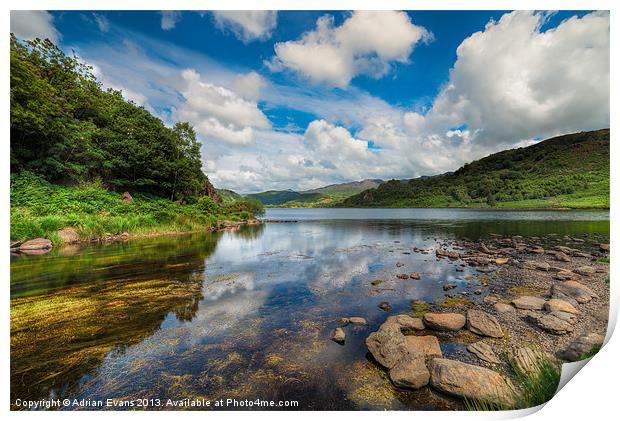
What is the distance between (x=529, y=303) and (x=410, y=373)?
538 centimetres

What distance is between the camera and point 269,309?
7.04 meters

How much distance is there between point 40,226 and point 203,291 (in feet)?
46.2

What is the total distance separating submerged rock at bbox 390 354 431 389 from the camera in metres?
3.71

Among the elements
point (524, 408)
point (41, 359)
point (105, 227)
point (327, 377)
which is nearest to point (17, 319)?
point (41, 359)

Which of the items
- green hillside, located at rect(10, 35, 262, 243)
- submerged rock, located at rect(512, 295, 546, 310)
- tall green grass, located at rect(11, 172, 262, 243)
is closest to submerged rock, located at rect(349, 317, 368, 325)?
submerged rock, located at rect(512, 295, 546, 310)

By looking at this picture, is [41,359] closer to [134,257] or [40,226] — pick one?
[134,257]

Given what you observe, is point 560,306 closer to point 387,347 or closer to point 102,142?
point 387,347

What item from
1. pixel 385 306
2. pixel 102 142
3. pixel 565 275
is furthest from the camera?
pixel 102 142

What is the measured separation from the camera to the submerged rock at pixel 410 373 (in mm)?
3715

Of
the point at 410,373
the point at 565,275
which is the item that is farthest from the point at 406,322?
the point at 565,275

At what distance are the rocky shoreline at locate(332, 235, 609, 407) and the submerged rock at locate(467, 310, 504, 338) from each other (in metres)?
0.02

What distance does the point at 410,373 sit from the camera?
383cm

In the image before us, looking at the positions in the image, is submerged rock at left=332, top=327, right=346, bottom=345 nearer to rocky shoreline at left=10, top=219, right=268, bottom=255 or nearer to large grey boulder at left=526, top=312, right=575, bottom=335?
large grey boulder at left=526, top=312, right=575, bottom=335

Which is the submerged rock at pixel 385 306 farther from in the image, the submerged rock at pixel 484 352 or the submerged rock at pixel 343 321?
the submerged rock at pixel 484 352
